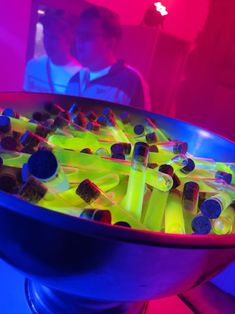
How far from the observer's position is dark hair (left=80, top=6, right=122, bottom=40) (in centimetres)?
107

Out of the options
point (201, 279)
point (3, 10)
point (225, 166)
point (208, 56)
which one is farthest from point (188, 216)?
point (3, 10)

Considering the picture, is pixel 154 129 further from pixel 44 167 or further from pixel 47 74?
pixel 47 74

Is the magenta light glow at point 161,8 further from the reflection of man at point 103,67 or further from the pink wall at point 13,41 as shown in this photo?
the pink wall at point 13,41

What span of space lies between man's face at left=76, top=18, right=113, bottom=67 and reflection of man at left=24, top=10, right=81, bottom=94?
0.10 feet

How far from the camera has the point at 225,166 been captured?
62 centimetres

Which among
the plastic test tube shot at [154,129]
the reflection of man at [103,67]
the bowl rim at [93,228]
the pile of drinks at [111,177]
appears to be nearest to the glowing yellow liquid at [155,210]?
the pile of drinks at [111,177]

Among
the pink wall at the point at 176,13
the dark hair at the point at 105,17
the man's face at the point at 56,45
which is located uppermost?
the pink wall at the point at 176,13

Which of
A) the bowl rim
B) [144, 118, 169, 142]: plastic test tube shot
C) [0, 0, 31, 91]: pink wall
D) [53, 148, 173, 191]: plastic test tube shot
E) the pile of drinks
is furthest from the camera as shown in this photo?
[0, 0, 31, 91]: pink wall

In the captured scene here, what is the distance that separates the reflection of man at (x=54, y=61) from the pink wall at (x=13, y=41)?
0.03 m

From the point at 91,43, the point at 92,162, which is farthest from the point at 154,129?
the point at 91,43

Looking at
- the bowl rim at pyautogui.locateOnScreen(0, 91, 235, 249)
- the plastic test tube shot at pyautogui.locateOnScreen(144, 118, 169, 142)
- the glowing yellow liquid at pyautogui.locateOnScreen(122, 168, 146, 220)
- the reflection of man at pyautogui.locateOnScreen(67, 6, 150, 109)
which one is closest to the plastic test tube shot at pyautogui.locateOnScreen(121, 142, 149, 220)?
the glowing yellow liquid at pyautogui.locateOnScreen(122, 168, 146, 220)

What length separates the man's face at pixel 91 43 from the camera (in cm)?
108

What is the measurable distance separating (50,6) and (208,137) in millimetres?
718

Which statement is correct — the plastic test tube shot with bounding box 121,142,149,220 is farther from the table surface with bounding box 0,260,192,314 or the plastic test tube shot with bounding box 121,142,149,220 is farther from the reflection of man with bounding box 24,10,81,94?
the reflection of man with bounding box 24,10,81,94
